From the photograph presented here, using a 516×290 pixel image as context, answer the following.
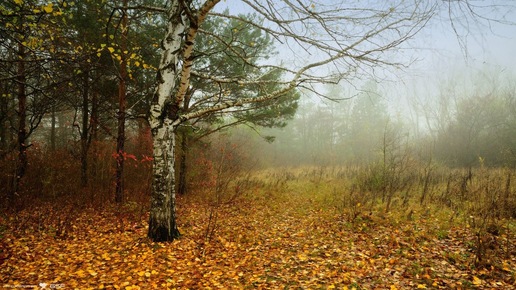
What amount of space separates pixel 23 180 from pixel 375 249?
32.6ft

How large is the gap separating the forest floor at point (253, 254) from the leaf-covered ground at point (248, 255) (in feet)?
0.05

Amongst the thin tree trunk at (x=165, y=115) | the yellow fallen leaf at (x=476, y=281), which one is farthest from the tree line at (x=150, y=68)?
the yellow fallen leaf at (x=476, y=281)

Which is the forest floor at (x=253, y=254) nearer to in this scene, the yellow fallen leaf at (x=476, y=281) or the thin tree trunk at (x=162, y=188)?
the yellow fallen leaf at (x=476, y=281)

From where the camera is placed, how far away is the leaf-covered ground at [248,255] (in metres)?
3.60

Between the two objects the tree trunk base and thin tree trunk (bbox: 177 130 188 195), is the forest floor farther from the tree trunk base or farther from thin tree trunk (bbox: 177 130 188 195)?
thin tree trunk (bbox: 177 130 188 195)

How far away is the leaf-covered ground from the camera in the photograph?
11.8 feet

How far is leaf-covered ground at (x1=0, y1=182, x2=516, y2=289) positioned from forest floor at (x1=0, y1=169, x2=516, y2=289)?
2 cm

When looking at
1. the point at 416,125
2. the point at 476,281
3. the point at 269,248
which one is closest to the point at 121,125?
the point at 269,248

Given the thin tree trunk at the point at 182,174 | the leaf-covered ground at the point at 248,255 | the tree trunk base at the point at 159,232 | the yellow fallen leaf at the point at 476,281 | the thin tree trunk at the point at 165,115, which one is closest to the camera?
the yellow fallen leaf at the point at 476,281

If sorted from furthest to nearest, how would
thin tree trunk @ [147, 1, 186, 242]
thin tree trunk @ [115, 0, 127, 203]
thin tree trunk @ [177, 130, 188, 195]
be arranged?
1. thin tree trunk @ [177, 130, 188, 195]
2. thin tree trunk @ [115, 0, 127, 203]
3. thin tree trunk @ [147, 1, 186, 242]

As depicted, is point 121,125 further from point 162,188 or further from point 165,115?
point 162,188

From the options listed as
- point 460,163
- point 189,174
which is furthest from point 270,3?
point 460,163

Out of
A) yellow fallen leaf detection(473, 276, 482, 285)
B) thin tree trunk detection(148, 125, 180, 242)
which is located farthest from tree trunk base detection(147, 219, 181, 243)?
yellow fallen leaf detection(473, 276, 482, 285)

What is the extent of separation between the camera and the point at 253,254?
465 centimetres
